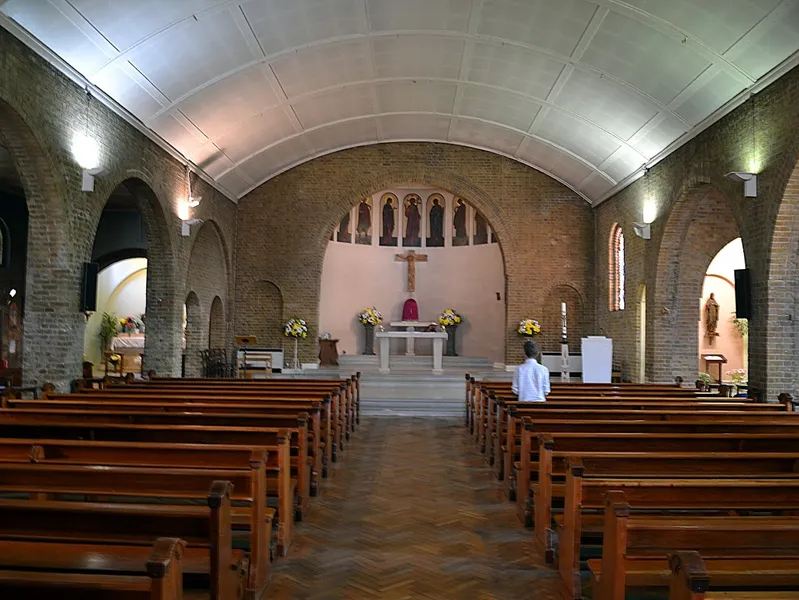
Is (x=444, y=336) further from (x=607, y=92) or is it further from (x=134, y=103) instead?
(x=134, y=103)

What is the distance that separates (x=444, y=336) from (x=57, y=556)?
1337 cm

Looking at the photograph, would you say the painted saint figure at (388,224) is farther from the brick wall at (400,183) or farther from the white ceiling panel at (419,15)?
the white ceiling panel at (419,15)

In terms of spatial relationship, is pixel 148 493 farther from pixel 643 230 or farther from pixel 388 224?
pixel 388 224

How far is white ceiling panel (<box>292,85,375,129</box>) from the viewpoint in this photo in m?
13.6

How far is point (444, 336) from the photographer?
52.3 ft

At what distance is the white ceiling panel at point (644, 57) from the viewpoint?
30.7ft

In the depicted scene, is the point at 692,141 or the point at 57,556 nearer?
the point at 57,556

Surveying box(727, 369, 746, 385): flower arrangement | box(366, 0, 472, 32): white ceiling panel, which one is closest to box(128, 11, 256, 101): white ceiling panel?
box(366, 0, 472, 32): white ceiling panel

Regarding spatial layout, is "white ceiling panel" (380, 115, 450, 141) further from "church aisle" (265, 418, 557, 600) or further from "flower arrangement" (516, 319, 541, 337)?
"church aisle" (265, 418, 557, 600)

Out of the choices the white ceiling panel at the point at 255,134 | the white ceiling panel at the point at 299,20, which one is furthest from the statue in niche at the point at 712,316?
the white ceiling panel at the point at 299,20

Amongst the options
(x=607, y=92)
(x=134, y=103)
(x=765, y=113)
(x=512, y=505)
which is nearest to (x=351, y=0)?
(x=134, y=103)

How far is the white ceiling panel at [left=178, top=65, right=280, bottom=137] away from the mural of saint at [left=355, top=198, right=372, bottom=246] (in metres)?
7.65

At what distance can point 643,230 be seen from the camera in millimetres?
13586

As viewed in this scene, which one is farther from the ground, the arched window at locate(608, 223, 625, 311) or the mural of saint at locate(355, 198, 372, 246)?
the mural of saint at locate(355, 198, 372, 246)
